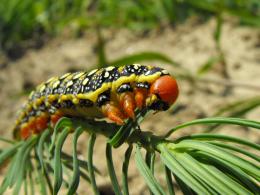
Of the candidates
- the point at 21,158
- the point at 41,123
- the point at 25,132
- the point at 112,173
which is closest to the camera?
the point at 112,173

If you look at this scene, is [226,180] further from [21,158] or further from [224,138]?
[21,158]

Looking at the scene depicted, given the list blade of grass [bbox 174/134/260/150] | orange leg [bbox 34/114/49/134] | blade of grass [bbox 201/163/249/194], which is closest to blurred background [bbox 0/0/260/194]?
orange leg [bbox 34/114/49/134]

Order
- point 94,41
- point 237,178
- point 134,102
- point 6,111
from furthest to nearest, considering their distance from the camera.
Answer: point 94,41
point 6,111
point 134,102
point 237,178

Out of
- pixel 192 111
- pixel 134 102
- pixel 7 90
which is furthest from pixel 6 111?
pixel 134 102

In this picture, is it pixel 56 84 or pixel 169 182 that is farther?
pixel 56 84

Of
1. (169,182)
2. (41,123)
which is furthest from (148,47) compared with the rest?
(169,182)

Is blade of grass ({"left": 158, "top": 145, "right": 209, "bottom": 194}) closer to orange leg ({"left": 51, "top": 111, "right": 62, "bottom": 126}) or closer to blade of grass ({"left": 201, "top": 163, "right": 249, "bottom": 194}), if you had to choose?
A: blade of grass ({"left": 201, "top": 163, "right": 249, "bottom": 194})

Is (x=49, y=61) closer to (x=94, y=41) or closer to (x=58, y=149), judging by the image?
(x=94, y=41)
